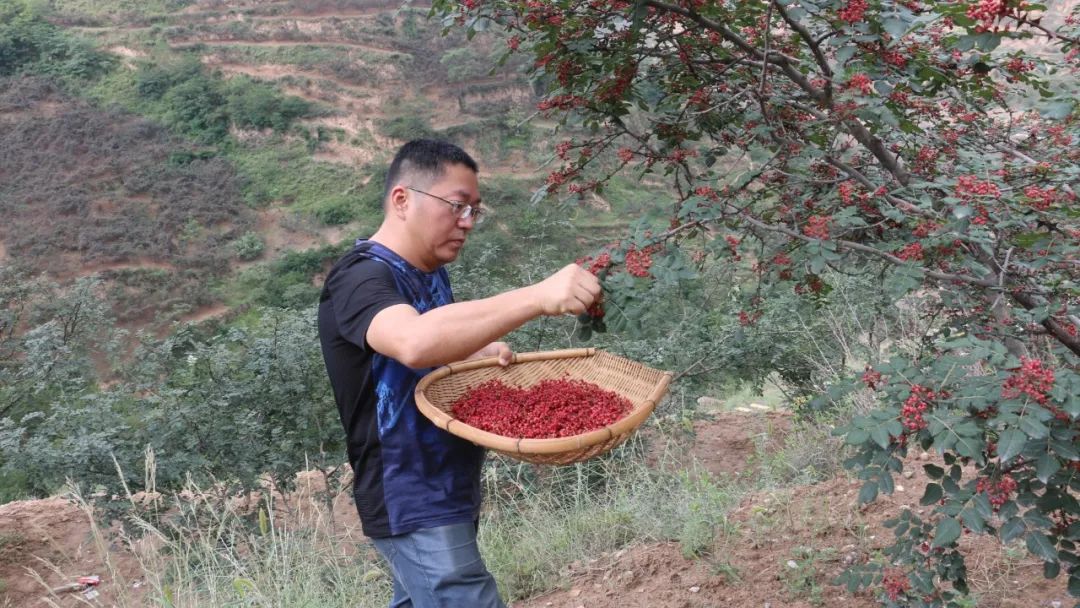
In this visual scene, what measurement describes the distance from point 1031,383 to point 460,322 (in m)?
1.11

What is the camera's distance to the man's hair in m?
1.76

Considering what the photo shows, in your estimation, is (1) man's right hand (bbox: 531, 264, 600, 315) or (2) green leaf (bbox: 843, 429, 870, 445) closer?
(1) man's right hand (bbox: 531, 264, 600, 315)

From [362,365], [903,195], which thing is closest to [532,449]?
[362,365]

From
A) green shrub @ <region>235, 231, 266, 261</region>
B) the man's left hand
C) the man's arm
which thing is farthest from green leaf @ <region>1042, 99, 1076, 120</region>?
green shrub @ <region>235, 231, 266, 261</region>

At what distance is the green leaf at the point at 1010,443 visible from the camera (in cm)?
141

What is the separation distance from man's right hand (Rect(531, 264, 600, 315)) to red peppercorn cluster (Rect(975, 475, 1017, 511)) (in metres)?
0.90

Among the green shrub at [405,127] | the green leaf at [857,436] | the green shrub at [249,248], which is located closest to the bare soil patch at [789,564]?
the green leaf at [857,436]

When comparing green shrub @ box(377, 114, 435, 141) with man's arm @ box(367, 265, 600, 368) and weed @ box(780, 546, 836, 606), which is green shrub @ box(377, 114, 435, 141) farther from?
man's arm @ box(367, 265, 600, 368)

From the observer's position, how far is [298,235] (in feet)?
75.9

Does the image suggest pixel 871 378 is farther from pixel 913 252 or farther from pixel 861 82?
pixel 861 82

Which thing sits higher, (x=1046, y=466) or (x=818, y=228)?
(x=818, y=228)

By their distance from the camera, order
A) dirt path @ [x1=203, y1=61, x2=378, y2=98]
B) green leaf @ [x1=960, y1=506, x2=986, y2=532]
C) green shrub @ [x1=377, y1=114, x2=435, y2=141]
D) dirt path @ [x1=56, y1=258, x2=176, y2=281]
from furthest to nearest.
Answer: dirt path @ [x1=203, y1=61, x2=378, y2=98], green shrub @ [x1=377, y1=114, x2=435, y2=141], dirt path @ [x1=56, y1=258, x2=176, y2=281], green leaf @ [x1=960, y1=506, x2=986, y2=532]

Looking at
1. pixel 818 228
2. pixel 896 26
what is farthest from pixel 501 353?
pixel 896 26

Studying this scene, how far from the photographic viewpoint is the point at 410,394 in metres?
1.72
